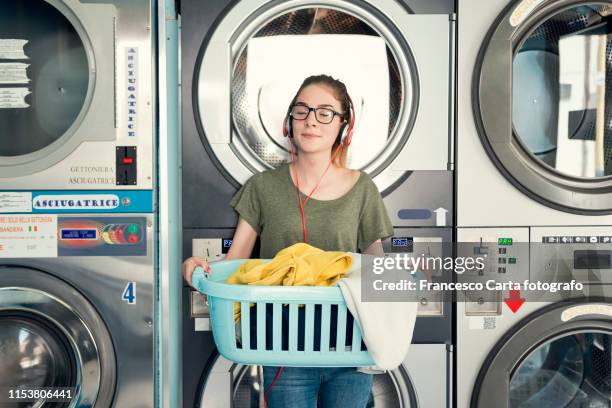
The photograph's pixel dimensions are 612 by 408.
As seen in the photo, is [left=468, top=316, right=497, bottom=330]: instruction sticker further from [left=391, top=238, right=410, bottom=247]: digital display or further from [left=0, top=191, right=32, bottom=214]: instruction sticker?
[left=0, top=191, right=32, bottom=214]: instruction sticker

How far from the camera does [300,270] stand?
136 centimetres

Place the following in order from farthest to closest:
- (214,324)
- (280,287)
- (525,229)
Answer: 1. (525,229)
2. (214,324)
3. (280,287)

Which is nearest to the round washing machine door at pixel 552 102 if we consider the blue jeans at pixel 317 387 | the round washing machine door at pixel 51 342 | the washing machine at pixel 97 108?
the blue jeans at pixel 317 387

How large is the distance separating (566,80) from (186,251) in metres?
1.40

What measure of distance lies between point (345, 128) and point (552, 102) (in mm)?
722

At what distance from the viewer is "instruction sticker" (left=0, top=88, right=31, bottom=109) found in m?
1.82

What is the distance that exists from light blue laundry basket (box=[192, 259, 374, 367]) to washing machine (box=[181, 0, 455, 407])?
0.57 meters

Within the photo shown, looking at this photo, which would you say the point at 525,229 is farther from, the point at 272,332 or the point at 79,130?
the point at 79,130

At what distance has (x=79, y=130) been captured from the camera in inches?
69.4

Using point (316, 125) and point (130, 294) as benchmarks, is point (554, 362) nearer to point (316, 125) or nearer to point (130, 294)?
point (316, 125)

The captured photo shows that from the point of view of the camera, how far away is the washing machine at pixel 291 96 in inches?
74.4

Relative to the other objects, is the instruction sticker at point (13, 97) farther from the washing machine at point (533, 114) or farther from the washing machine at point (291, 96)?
the washing machine at point (533, 114)

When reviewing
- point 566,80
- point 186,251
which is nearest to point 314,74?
point 186,251

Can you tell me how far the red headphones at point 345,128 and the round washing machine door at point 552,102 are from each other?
435mm
